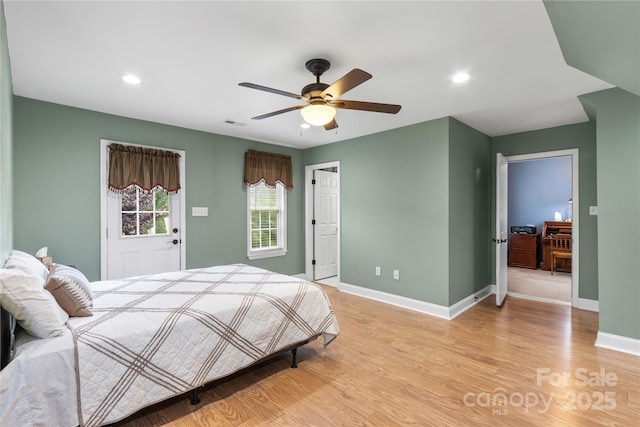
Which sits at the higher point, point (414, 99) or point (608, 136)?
point (414, 99)

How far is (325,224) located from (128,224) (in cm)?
322

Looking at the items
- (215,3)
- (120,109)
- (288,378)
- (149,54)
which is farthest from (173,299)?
(120,109)

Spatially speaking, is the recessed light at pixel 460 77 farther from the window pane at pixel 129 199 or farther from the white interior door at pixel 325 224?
the window pane at pixel 129 199

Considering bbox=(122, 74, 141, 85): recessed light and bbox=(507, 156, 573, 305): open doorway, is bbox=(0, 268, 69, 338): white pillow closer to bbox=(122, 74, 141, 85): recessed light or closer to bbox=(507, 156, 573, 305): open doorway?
bbox=(122, 74, 141, 85): recessed light

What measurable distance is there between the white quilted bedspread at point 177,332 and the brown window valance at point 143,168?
147 cm

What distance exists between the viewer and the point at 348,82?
6.53 feet

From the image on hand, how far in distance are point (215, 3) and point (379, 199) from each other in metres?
3.32

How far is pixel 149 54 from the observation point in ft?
7.32

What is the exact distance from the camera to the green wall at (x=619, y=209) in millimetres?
2793

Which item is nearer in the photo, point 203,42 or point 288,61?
point 203,42

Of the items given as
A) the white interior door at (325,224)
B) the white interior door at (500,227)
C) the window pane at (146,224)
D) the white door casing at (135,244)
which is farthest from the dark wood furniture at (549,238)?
the window pane at (146,224)

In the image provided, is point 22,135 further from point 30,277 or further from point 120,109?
point 30,277

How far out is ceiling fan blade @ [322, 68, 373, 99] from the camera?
1.84 m

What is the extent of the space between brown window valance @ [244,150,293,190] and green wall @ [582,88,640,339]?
157 inches
